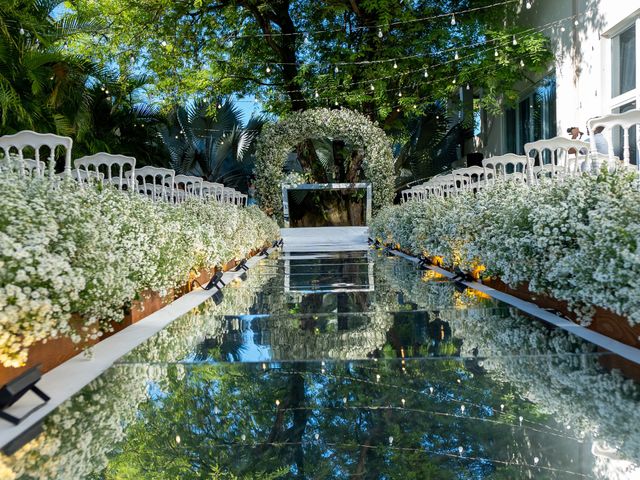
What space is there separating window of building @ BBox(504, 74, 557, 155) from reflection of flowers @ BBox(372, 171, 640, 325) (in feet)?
28.6

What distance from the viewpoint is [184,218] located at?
5.39 metres

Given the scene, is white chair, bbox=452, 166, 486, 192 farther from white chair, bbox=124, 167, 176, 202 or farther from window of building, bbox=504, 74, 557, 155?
window of building, bbox=504, 74, 557, 155

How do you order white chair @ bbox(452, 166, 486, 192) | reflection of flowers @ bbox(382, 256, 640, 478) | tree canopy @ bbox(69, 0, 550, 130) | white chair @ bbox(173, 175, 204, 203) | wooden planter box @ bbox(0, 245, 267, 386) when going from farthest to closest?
tree canopy @ bbox(69, 0, 550, 130)
white chair @ bbox(173, 175, 204, 203)
white chair @ bbox(452, 166, 486, 192)
wooden planter box @ bbox(0, 245, 267, 386)
reflection of flowers @ bbox(382, 256, 640, 478)

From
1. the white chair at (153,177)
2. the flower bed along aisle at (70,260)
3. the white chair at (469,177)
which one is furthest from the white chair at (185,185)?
the flower bed along aisle at (70,260)

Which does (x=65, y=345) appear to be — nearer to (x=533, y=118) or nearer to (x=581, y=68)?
(x=581, y=68)

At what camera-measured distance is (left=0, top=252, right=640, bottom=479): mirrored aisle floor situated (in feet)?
5.49

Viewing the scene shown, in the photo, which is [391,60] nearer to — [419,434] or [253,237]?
[253,237]

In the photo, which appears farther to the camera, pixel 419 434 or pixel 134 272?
pixel 134 272

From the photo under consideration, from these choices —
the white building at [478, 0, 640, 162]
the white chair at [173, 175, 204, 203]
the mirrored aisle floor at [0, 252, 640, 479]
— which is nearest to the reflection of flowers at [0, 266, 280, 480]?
the mirrored aisle floor at [0, 252, 640, 479]

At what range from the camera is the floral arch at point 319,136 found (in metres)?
16.5

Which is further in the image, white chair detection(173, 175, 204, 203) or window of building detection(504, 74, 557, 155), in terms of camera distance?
window of building detection(504, 74, 557, 155)

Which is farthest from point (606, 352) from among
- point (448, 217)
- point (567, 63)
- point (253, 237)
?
point (567, 63)

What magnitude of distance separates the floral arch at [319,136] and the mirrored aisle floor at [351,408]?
13103 millimetres

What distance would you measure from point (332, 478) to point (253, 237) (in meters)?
8.56
